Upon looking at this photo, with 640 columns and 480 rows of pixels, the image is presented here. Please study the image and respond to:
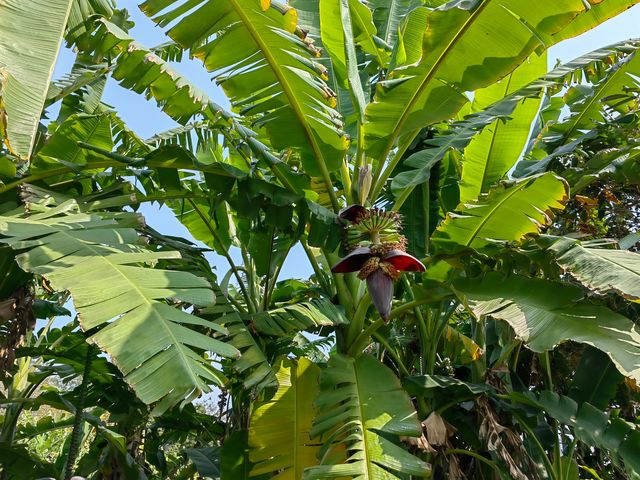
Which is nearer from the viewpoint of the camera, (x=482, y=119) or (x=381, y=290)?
(x=381, y=290)

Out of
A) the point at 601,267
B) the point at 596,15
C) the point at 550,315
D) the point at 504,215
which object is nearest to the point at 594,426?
the point at 550,315

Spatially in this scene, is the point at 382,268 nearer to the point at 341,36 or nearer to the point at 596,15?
the point at 341,36

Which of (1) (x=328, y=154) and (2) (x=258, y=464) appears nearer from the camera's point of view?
(2) (x=258, y=464)

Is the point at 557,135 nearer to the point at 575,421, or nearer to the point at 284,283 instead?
the point at 575,421

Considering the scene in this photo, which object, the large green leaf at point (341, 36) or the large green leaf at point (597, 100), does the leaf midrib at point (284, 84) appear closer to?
the large green leaf at point (341, 36)

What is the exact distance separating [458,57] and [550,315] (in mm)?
1378

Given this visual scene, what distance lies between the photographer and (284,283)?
17.8 ft

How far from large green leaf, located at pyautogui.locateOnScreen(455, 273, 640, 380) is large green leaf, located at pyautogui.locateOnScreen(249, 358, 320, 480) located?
103 cm

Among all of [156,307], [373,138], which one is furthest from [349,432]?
[373,138]

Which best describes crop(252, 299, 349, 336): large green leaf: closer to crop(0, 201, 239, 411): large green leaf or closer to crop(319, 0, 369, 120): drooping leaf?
crop(0, 201, 239, 411): large green leaf

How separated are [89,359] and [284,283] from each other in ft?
7.72

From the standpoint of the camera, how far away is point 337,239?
3438mm

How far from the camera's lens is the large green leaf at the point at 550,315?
271cm

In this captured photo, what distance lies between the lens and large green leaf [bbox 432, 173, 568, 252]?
321 centimetres
